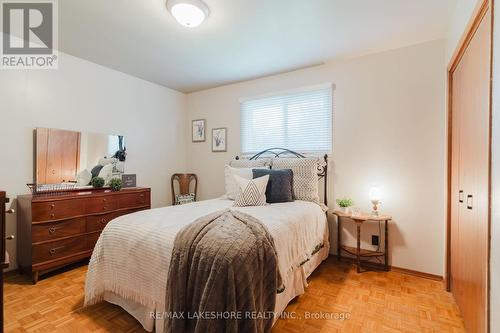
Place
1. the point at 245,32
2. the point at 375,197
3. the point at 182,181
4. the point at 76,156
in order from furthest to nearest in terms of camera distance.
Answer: the point at 182,181 < the point at 76,156 < the point at 375,197 < the point at 245,32

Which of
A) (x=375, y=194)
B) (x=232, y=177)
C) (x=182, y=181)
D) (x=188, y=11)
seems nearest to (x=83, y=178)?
(x=182, y=181)

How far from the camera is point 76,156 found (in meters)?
2.98

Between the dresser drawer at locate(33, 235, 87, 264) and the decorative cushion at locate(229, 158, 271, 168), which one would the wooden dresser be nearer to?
the dresser drawer at locate(33, 235, 87, 264)

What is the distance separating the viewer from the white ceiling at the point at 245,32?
6.70ft

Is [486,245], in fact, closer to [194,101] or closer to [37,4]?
[37,4]

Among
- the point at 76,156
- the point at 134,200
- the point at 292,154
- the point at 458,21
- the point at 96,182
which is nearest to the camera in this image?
the point at 458,21

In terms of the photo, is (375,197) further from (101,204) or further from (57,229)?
(57,229)

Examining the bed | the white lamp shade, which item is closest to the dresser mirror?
the bed

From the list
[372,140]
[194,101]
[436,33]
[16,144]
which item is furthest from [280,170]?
[16,144]

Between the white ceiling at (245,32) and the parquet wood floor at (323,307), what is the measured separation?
245 centimetres

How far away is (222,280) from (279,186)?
157 centimetres

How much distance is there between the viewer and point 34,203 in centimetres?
234

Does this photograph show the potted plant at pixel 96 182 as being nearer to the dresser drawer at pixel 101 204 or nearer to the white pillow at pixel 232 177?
the dresser drawer at pixel 101 204

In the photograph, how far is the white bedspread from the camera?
5.14 ft
